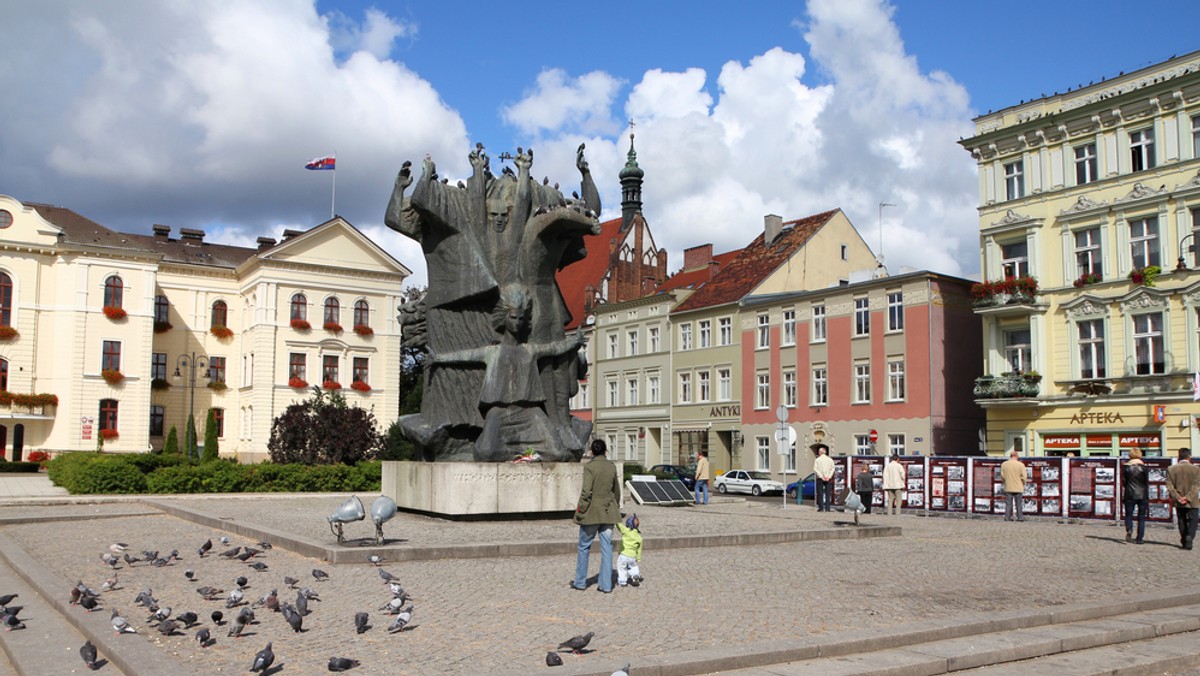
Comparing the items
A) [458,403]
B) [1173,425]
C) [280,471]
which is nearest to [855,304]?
[1173,425]

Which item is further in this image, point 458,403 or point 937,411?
point 937,411

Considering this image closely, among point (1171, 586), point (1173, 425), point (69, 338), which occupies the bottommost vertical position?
point (1171, 586)

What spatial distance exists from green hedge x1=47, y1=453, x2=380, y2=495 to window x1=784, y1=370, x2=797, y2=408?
23.1 meters

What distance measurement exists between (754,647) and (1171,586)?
7.18m

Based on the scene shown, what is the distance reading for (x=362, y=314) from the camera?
69.4 metres

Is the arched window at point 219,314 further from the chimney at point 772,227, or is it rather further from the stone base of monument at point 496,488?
the stone base of monument at point 496,488

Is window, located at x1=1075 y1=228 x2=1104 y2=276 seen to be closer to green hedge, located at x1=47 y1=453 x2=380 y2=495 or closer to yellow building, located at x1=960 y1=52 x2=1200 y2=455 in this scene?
yellow building, located at x1=960 y1=52 x2=1200 y2=455

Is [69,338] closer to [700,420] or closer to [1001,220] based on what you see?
[700,420]

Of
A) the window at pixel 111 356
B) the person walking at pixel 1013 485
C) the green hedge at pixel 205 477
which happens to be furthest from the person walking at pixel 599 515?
the window at pixel 111 356

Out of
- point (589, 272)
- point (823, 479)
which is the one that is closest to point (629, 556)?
point (823, 479)

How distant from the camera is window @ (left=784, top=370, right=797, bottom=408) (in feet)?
165

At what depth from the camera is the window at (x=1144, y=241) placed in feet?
117

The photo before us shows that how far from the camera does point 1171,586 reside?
12484 mm

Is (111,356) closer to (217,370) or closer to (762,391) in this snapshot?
(217,370)
